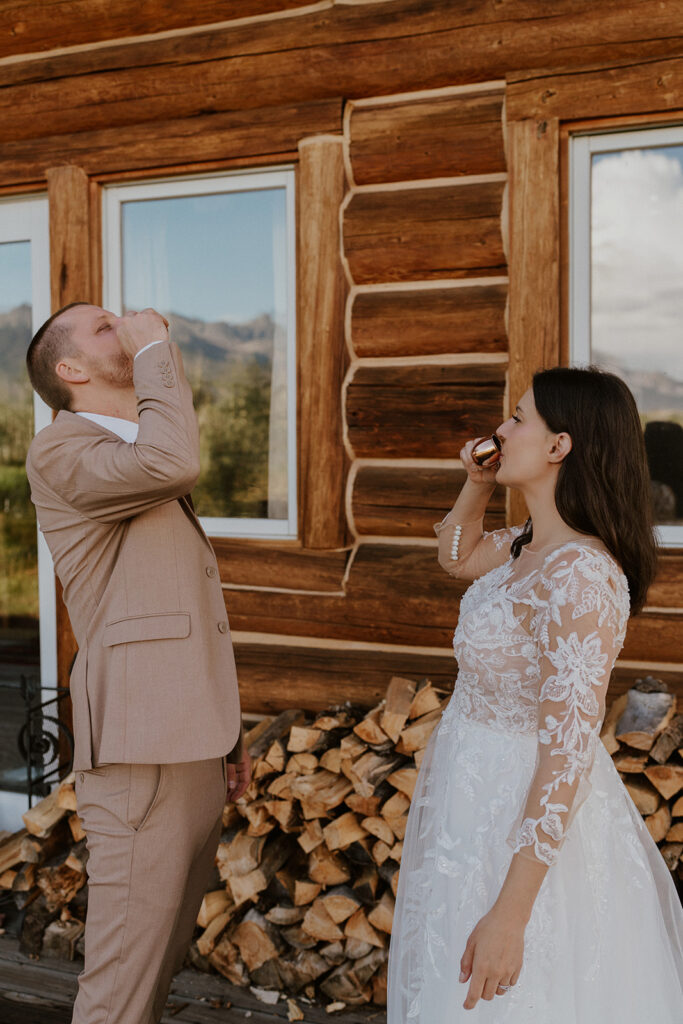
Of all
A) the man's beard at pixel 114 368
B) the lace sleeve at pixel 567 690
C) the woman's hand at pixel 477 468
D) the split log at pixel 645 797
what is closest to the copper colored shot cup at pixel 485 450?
the woman's hand at pixel 477 468

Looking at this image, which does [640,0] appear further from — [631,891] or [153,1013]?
[153,1013]

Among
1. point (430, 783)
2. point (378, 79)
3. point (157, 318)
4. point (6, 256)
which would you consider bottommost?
point (430, 783)

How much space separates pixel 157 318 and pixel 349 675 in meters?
1.90

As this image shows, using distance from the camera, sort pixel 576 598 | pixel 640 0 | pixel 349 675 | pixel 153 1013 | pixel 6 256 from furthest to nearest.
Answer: pixel 6 256
pixel 349 675
pixel 640 0
pixel 153 1013
pixel 576 598

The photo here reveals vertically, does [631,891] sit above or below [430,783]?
below

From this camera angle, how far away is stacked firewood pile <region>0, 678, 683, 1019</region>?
3061mm

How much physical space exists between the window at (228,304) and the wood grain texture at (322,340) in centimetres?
20

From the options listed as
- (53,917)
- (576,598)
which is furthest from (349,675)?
(576,598)

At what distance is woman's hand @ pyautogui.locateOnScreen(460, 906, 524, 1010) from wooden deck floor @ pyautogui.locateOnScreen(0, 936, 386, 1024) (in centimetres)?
166

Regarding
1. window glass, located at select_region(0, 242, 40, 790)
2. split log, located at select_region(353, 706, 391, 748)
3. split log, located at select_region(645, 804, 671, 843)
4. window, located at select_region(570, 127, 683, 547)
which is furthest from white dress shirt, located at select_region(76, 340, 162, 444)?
window glass, located at select_region(0, 242, 40, 790)

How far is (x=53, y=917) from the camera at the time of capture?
11.8 ft

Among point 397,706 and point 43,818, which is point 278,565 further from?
point 43,818

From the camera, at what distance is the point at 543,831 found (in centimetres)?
168

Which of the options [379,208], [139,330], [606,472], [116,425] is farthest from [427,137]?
[606,472]
